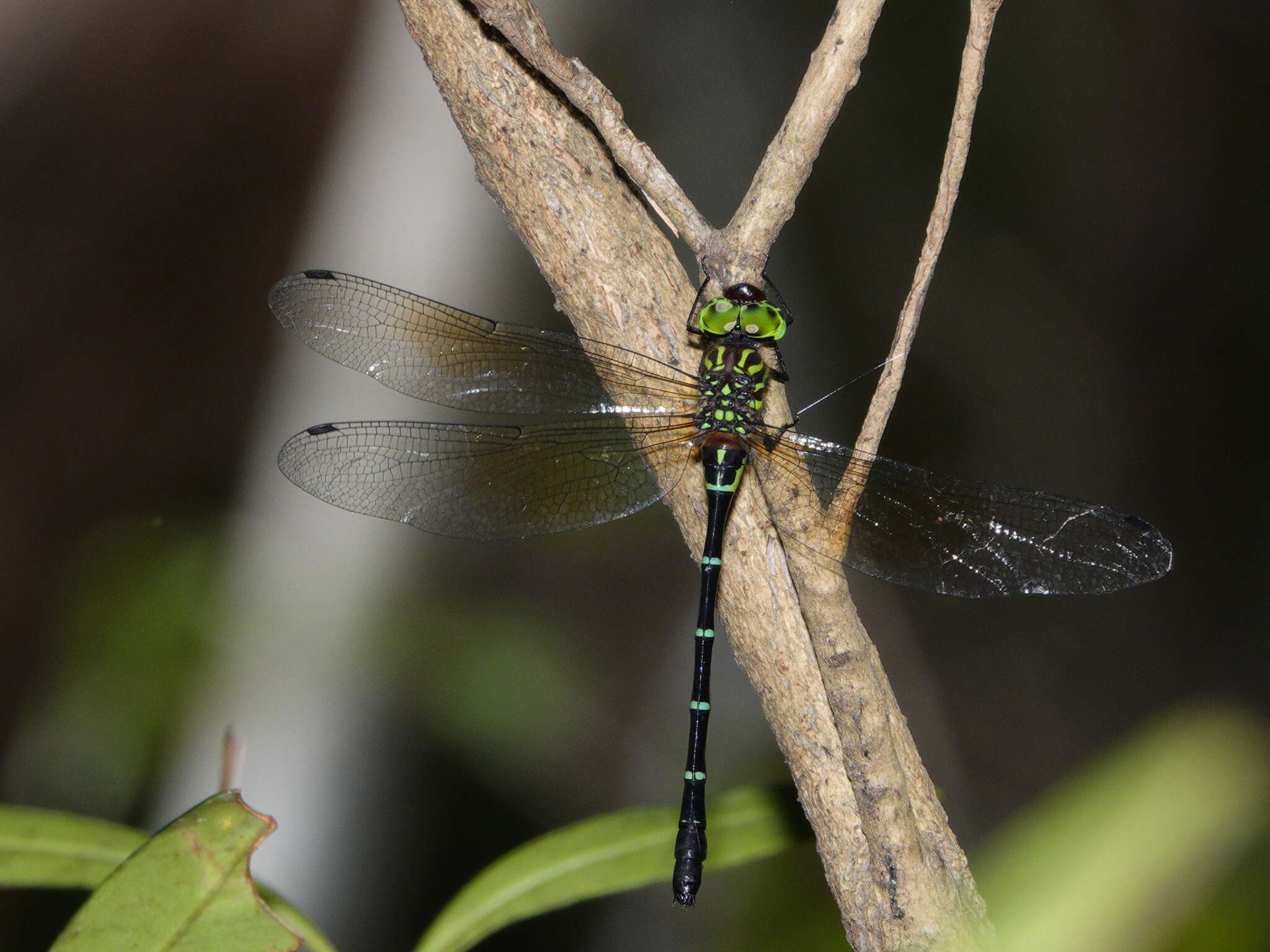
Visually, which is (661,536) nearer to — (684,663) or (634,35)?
(684,663)

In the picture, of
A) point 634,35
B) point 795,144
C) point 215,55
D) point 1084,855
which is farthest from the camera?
point 634,35

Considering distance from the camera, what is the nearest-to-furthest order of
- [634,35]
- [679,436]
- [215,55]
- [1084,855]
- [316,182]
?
[1084,855] < [679,436] < [215,55] < [316,182] < [634,35]

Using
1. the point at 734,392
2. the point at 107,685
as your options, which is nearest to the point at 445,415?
the point at 107,685

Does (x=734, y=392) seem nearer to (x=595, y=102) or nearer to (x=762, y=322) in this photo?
(x=762, y=322)

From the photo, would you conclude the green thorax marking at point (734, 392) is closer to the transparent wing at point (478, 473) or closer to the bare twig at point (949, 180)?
the transparent wing at point (478, 473)

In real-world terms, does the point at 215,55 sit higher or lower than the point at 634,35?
lower

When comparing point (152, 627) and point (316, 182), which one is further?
point (316, 182)

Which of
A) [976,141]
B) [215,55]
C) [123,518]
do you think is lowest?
[123,518]

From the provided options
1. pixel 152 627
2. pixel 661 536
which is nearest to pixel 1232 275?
pixel 661 536
